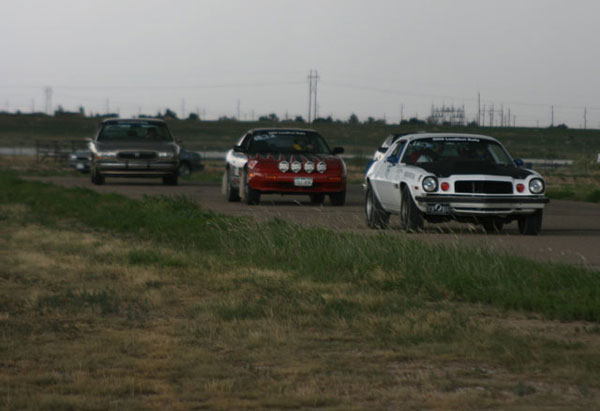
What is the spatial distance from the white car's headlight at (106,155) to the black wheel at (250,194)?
9185 mm

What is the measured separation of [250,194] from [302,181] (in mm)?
1155

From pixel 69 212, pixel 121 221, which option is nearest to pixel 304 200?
pixel 69 212

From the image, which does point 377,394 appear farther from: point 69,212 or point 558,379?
point 69,212

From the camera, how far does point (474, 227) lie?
47.5ft

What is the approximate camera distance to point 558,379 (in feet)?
23.7

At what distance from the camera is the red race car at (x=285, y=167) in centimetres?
2414

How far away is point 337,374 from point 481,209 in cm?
987

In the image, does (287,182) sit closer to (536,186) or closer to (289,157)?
(289,157)

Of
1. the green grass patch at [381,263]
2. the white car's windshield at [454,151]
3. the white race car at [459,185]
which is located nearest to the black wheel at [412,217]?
the white race car at [459,185]

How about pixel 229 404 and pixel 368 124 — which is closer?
pixel 229 404

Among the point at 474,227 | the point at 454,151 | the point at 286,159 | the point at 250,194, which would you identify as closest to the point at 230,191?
the point at 250,194

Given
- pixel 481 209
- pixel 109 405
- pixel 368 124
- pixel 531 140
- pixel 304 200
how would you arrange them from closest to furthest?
pixel 109 405 → pixel 481 209 → pixel 304 200 → pixel 531 140 → pixel 368 124

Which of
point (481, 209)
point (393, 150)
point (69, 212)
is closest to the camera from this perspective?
point (481, 209)

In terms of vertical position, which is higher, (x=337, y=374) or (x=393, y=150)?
(x=393, y=150)
